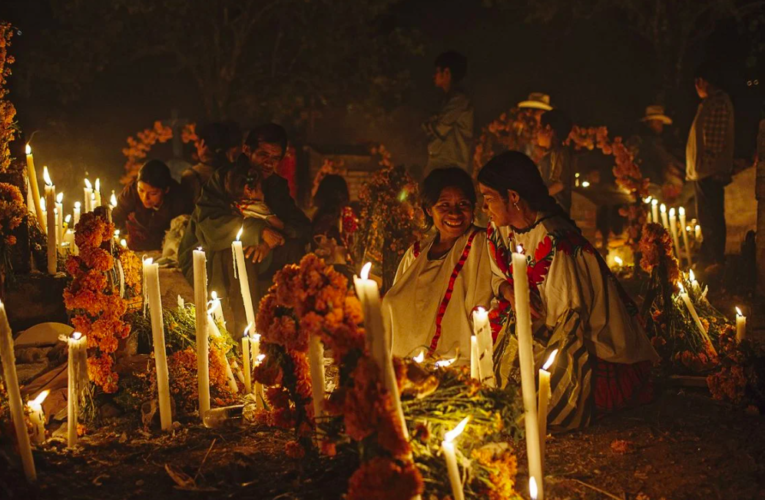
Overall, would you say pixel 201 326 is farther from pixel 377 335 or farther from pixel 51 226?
pixel 51 226

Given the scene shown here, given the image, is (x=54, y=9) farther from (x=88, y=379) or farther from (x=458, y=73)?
(x=88, y=379)

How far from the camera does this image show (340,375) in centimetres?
307

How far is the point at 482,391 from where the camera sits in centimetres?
340

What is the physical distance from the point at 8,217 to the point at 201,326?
2.18 m

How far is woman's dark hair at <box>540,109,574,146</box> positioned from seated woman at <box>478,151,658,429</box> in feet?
14.5

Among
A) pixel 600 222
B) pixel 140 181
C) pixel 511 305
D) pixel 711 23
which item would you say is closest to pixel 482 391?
pixel 511 305

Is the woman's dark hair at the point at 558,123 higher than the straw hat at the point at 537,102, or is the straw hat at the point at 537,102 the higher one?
the straw hat at the point at 537,102

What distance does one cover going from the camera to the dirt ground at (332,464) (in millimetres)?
3369

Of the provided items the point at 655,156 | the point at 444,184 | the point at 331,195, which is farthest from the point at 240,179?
the point at 655,156

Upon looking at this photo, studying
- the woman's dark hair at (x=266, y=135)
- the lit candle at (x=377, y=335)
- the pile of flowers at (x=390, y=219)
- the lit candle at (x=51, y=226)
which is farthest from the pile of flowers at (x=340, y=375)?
the pile of flowers at (x=390, y=219)

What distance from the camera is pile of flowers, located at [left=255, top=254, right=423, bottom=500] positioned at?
273cm

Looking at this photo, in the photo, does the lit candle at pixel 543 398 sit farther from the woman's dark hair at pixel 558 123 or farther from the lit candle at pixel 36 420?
the woman's dark hair at pixel 558 123

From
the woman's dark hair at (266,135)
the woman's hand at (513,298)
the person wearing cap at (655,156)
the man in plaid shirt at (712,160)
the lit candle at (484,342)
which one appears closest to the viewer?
the lit candle at (484,342)

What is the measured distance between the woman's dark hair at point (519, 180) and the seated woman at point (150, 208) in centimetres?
450
